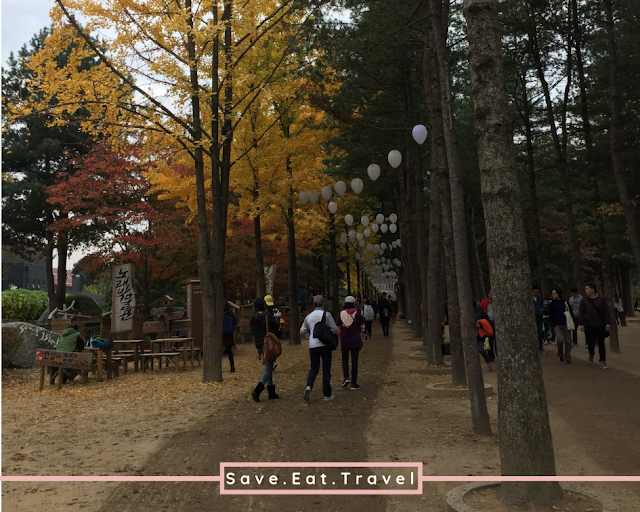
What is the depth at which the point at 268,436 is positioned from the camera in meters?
7.52

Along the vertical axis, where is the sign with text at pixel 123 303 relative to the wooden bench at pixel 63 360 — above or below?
above

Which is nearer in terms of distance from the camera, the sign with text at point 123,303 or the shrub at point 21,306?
the sign with text at point 123,303

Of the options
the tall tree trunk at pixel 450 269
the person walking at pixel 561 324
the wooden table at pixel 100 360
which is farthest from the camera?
the person walking at pixel 561 324

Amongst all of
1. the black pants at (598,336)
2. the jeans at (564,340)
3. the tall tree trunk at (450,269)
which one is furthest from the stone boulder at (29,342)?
the black pants at (598,336)

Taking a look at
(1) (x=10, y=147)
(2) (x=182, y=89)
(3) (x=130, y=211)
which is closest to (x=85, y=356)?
(2) (x=182, y=89)

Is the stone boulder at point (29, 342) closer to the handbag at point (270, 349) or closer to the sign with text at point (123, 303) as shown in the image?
the sign with text at point (123, 303)

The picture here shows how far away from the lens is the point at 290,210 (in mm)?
22000

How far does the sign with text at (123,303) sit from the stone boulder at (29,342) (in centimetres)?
195

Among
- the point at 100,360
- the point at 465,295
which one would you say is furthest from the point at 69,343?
the point at 465,295

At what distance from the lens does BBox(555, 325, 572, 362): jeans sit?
14.7 meters

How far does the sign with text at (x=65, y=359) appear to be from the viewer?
41.3 ft

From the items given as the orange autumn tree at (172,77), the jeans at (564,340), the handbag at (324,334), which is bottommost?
the jeans at (564,340)

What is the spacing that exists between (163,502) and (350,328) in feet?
21.6

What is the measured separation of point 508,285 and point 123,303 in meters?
15.8
